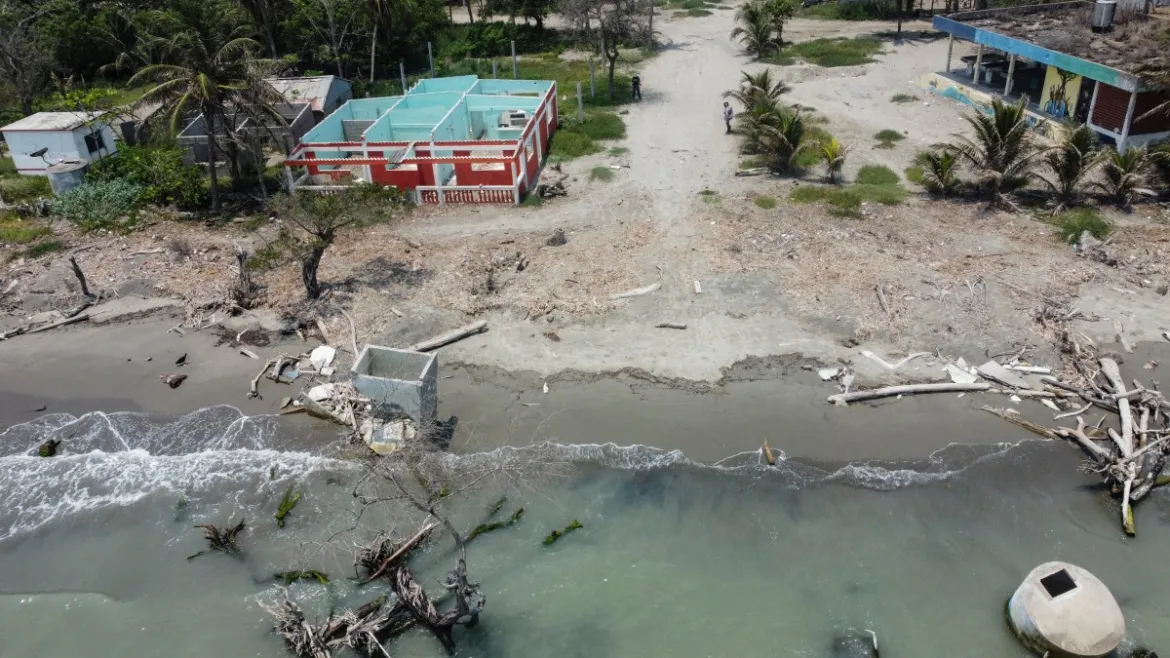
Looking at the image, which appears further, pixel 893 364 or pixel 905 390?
pixel 893 364

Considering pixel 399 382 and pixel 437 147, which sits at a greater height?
pixel 437 147

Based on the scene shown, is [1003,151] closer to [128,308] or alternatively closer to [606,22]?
[606,22]

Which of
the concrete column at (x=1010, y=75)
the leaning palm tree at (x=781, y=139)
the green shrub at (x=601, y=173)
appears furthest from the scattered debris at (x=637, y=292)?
→ the concrete column at (x=1010, y=75)

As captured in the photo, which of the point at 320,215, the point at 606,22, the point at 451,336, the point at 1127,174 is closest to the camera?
the point at 451,336

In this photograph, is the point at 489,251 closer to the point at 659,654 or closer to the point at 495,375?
the point at 495,375

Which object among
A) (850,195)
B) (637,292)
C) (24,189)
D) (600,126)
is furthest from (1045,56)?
(24,189)

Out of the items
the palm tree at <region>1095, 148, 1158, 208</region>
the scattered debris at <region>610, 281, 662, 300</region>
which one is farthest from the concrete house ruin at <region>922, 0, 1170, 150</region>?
the scattered debris at <region>610, 281, 662, 300</region>

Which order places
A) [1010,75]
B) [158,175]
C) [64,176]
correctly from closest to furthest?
[158,175]
[64,176]
[1010,75]
